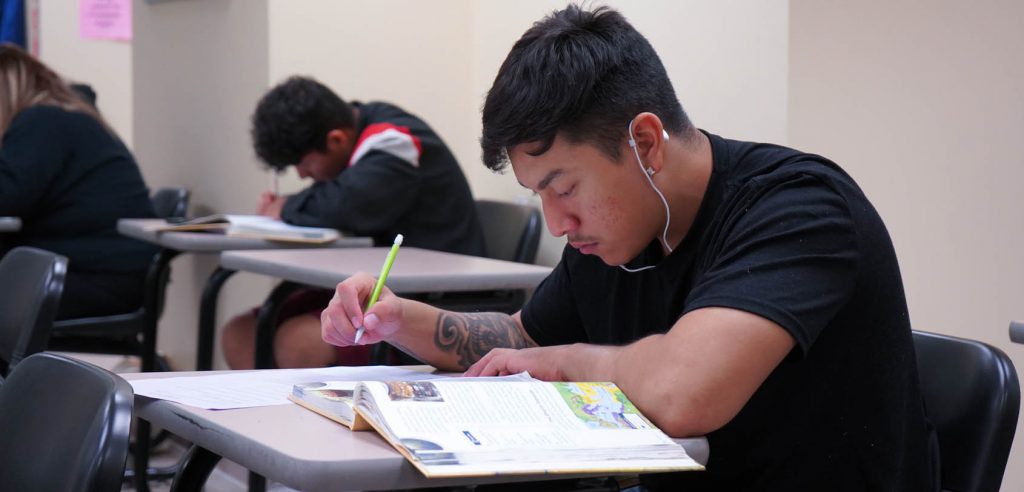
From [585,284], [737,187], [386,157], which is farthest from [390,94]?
[737,187]

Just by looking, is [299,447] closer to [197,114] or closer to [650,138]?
[650,138]

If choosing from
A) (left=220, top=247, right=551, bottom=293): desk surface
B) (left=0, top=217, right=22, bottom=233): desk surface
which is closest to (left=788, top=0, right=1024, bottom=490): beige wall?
(left=220, top=247, right=551, bottom=293): desk surface

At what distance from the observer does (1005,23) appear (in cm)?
238

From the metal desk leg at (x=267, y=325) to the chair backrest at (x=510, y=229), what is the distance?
64 cm

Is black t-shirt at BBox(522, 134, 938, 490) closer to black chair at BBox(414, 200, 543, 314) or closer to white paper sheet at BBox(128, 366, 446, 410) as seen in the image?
white paper sheet at BBox(128, 366, 446, 410)

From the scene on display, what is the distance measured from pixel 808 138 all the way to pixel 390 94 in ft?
5.60

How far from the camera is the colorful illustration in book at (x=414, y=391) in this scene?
3.83ft

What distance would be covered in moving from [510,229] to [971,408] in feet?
6.52

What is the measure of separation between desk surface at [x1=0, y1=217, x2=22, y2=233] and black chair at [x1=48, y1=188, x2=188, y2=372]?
382 millimetres

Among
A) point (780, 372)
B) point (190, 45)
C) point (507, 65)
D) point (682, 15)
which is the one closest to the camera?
point (780, 372)

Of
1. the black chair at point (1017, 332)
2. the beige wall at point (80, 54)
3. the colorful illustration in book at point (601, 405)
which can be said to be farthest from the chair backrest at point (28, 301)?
the beige wall at point (80, 54)

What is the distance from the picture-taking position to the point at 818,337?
1.32m

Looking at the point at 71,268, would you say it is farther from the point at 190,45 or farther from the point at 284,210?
the point at 190,45

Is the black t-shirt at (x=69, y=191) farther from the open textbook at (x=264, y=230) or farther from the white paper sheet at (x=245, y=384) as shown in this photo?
the white paper sheet at (x=245, y=384)
